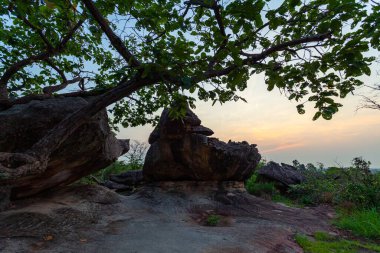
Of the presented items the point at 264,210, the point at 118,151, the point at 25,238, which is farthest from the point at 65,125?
the point at 264,210

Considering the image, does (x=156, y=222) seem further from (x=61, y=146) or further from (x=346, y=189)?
(x=346, y=189)

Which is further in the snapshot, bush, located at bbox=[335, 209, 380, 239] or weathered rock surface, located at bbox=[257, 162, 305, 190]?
weathered rock surface, located at bbox=[257, 162, 305, 190]

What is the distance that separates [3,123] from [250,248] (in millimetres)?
7710

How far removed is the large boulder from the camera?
29.3 feet

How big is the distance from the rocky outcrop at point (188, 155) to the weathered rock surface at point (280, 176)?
6.24 meters

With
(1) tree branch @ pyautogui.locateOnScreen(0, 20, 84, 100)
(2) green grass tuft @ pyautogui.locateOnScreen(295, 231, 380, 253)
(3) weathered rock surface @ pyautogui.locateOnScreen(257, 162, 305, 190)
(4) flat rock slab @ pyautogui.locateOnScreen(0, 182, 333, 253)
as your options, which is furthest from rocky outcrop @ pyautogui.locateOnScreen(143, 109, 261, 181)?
(3) weathered rock surface @ pyautogui.locateOnScreen(257, 162, 305, 190)

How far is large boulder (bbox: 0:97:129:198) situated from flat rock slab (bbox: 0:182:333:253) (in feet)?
2.33

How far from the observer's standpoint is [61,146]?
941 cm

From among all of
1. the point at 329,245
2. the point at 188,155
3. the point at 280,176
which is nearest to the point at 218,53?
the point at 329,245

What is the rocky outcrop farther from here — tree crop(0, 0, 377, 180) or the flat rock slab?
tree crop(0, 0, 377, 180)

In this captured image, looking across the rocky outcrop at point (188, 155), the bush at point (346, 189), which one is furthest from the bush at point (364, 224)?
the rocky outcrop at point (188, 155)

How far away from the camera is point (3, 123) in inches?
344

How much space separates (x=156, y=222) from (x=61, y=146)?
3.87 metres

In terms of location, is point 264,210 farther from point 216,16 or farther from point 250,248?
point 216,16
